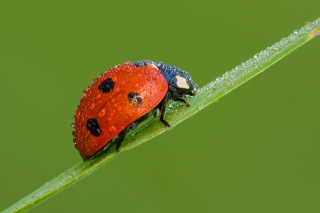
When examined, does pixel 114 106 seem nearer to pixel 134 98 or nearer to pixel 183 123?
pixel 134 98

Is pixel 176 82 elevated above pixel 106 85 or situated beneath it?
situated beneath

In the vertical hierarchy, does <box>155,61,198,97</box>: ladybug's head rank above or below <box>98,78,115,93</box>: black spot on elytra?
below

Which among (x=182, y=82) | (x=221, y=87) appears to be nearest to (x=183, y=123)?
(x=182, y=82)

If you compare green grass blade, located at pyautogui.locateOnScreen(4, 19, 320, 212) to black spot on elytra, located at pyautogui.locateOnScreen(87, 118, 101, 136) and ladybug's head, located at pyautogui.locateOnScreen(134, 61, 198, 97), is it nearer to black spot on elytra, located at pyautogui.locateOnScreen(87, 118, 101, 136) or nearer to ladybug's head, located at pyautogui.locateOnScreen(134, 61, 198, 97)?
black spot on elytra, located at pyautogui.locateOnScreen(87, 118, 101, 136)

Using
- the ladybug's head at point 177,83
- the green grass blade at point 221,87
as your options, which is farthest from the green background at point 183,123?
the green grass blade at point 221,87

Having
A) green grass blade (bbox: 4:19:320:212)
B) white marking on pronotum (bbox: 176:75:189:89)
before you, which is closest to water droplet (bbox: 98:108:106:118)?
green grass blade (bbox: 4:19:320:212)

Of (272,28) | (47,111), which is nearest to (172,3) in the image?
(272,28)

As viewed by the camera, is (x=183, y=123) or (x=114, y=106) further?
(x=183, y=123)
